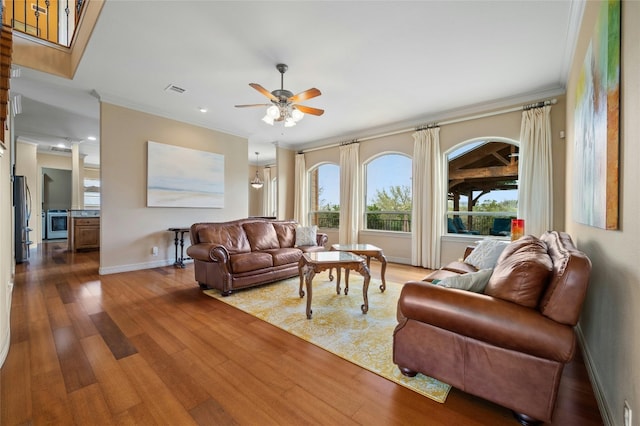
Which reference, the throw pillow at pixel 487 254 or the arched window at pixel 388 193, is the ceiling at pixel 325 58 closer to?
the arched window at pixel 388 193

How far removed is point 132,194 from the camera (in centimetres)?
468

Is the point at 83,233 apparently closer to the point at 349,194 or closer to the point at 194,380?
the point at 349,194

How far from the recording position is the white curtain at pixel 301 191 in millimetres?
7367

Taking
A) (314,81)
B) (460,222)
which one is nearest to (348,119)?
(314,81)

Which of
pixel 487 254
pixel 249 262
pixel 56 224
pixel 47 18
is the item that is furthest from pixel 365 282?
pixel 56 224

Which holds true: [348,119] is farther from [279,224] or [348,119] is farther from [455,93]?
[279,224]

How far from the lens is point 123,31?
280 centimetres

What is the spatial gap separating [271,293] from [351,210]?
3319 millimetres

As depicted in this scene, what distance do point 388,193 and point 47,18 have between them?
6.40 metres

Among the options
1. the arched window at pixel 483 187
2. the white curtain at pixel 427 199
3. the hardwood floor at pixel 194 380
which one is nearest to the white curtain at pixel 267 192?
the white curtain at pixel 427 199

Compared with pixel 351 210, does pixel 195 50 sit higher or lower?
higher

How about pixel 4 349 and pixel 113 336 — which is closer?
pixel 4 349

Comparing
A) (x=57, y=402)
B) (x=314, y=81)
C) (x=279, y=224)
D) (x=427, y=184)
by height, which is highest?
(x=314, y=81)

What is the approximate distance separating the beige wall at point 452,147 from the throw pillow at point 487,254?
70.2 inches
